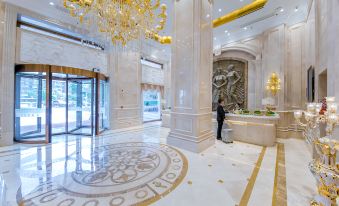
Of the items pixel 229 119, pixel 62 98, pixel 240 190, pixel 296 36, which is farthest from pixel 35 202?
pixel 296 36

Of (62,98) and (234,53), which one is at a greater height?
(234,53)

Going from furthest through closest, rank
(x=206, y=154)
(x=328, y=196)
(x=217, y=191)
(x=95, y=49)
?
(x=95, y=49)
(x=206, y=154)
(x=217, y=191)
(x=328, y=196)

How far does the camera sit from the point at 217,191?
233 cm

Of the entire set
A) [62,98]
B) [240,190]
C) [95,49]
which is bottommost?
[240,190]

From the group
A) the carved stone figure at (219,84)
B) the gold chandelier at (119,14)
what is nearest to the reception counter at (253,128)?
the carved stone figure at (219,84)

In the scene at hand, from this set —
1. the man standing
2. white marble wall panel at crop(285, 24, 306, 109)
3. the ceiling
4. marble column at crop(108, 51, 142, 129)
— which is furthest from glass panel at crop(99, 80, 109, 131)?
white marble wall panel at crop(285, 24, 306, 109)

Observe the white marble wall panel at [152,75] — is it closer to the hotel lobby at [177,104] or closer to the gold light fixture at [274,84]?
the hotel lobby at [177,104]

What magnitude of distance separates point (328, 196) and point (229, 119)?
12.6 ft

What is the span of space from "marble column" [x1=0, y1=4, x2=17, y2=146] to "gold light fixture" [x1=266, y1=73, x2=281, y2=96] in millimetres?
9785

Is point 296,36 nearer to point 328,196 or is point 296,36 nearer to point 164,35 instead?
point 164,35

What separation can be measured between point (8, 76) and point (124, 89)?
404 cm

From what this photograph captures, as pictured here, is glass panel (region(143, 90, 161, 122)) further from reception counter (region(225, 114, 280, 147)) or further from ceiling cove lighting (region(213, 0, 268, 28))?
reception counter (region(225, 114, 280, 147))

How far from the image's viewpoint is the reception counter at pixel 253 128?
15.4ft

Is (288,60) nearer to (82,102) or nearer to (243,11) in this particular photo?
(243,11)
